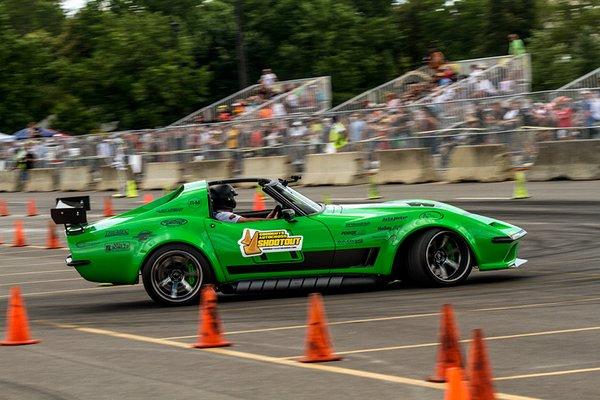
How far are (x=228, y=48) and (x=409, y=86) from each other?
24353mm

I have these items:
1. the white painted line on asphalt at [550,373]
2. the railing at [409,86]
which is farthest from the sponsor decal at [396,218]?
the railing at [409,86]

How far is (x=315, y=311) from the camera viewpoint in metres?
8.27

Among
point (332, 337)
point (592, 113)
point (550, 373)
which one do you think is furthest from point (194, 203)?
point (592, 113)

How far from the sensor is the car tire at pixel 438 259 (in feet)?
39.1

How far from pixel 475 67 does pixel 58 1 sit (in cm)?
6477

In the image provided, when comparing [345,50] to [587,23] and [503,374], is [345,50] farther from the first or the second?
[503,374]

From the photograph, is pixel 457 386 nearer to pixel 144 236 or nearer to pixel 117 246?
pixel 144 236

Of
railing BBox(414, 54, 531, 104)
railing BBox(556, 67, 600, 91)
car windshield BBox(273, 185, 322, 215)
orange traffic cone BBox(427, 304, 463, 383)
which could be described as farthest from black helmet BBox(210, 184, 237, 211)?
railing BBox(414, 54, 531, 104)

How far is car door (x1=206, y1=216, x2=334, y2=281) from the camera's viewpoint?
39.4ft

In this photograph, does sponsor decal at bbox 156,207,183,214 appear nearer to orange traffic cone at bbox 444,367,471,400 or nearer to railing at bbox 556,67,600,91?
orange traffic cone at bbox 444,367,471,400

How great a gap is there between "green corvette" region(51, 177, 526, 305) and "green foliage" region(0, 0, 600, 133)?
129 ft

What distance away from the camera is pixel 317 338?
27.4 feet

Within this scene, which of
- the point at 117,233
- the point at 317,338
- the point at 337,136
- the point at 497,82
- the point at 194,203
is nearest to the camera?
the point at 317,338

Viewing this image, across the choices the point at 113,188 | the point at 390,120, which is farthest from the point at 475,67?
the point at 113,188
